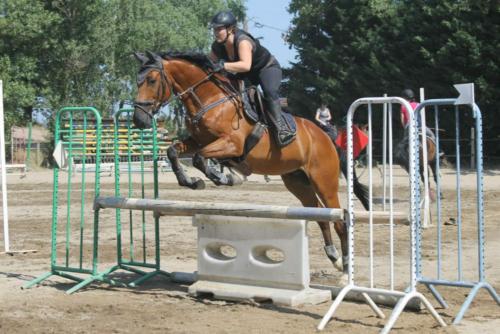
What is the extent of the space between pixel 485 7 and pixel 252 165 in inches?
875

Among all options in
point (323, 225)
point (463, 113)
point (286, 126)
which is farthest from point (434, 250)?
point (463, 113)

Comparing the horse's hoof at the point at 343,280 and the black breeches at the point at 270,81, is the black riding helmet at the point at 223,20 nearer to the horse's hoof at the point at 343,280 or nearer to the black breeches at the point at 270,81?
the black breeches at the point at 270,81

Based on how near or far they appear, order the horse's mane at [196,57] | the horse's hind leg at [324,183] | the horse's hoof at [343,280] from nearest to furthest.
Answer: the horse's hoof at [343,280]
the horse's mane at [196,57]
the horse's hind leg at [324,183]

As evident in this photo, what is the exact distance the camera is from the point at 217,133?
784cm

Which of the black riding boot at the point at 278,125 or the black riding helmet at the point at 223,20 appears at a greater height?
the black riding helmet at the point at 223,20

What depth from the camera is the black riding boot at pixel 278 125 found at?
8.12 meters

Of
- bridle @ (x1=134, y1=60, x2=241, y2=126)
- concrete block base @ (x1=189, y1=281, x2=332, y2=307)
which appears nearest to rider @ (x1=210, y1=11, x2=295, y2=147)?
bridle @ (x1=134, y1=60, x2=241, y2=126)

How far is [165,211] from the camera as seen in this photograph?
717cm

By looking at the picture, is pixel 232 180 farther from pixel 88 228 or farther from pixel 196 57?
pixel 88 228

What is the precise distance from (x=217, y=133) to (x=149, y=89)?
86cm

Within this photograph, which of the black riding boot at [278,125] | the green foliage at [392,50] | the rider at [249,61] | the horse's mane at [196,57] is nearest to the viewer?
the rider at [249,61]

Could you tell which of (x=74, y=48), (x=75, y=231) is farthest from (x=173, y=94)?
(x=74, y=48)

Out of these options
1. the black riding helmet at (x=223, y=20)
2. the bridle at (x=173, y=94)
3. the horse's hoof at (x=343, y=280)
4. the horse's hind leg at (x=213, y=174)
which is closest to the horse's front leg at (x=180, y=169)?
the horse's hind leg at (x=213, y=174)

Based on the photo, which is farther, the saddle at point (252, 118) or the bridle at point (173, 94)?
the saddle at point (252, 118)
